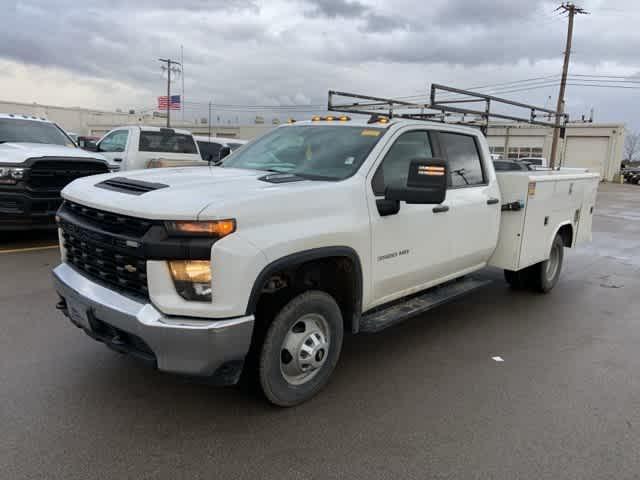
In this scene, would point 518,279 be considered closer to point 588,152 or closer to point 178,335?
point 178,335

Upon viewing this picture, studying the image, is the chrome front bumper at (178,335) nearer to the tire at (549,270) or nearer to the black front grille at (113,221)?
the black front grille at (113,221)

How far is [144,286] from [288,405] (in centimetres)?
125

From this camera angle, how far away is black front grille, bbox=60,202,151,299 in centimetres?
284

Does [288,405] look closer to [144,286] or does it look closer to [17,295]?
[144,286]

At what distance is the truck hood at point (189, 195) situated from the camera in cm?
273

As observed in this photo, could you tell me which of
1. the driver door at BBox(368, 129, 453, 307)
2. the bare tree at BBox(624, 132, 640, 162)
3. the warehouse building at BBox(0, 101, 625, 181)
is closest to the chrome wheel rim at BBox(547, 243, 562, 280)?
the driver door at BBox(368, 129, 453, 307)

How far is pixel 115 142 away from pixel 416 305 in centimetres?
965

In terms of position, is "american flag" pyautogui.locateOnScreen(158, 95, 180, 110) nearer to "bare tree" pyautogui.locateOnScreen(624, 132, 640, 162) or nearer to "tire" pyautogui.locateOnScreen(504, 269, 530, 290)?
"tire" pyautogui.locateOnScreen(504, 269, 530, 290)

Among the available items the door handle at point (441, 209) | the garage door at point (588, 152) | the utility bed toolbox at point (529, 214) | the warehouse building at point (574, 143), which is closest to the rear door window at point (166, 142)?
the utility bed toolbox at point (529, 214)

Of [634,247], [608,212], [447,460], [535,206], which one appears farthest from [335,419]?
[608,212]

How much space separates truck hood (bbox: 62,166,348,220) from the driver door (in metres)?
0.57

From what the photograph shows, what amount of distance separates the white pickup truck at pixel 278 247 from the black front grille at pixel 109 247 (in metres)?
0.01

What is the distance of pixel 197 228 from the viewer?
2.70 metres

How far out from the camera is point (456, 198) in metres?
4.56
